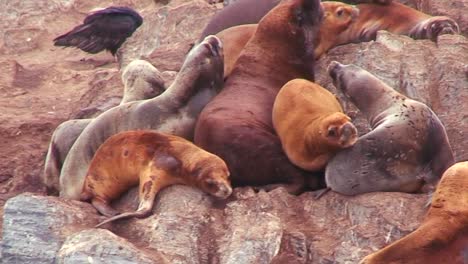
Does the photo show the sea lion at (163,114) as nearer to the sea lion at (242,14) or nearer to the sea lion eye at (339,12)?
the sea lion eye at (339,12)

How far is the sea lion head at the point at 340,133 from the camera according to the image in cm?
920

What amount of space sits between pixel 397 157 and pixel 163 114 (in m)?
1.71

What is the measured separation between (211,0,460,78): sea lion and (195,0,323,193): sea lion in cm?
22

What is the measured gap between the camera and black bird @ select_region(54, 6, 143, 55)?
13.7m

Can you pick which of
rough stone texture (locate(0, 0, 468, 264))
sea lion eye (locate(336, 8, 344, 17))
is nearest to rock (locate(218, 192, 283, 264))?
rough stone texture (locate(0, 0, 468, 264))

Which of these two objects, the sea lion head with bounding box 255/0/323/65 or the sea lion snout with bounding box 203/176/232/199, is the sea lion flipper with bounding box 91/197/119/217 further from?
the sea lion head with bounding box 255/0/323/65

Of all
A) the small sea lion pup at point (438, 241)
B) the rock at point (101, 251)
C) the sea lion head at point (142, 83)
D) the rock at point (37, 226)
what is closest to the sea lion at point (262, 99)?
the sea lion head at point (142, 83)

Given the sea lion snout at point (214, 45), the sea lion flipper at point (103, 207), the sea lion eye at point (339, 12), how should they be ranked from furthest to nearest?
the sea lion eye at point (339, 12), the sea lion snout at point (214, 45), the sea lion flipper at point (103, 207)

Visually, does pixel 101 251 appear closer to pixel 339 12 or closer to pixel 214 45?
pixel 214 45

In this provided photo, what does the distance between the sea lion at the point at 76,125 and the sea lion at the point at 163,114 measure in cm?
27

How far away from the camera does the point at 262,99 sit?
403 inches

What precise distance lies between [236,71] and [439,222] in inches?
105

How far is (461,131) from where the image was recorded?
10.0 m

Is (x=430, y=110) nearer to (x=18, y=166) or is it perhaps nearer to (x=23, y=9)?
(x=18, y=166)
